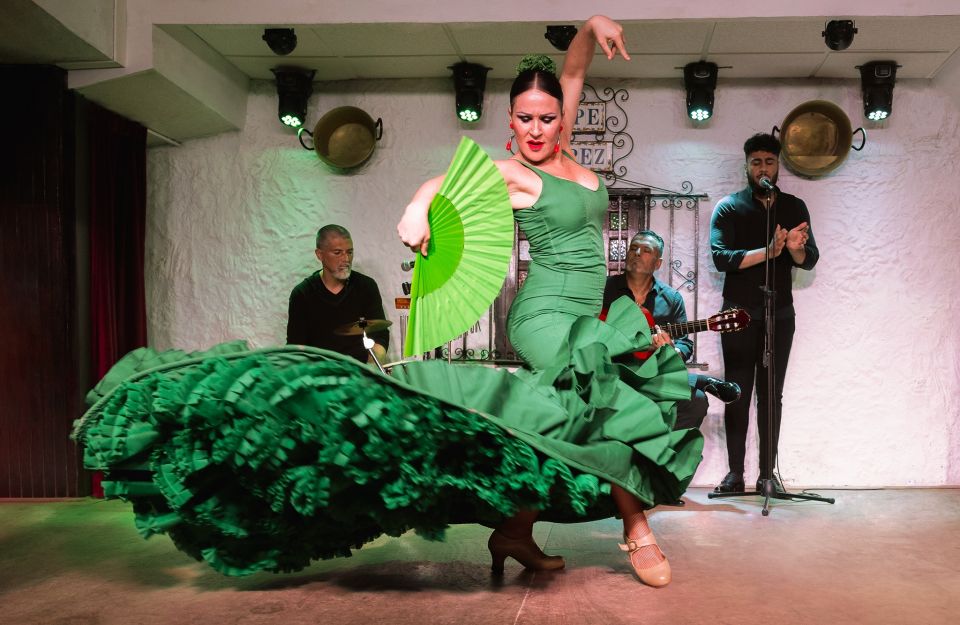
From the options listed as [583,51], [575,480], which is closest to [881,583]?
[575,480]

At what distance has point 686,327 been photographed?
4676mm

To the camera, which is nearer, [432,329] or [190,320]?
Result: [432,329]

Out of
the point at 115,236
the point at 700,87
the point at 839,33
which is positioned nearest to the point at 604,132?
the point at 700,87

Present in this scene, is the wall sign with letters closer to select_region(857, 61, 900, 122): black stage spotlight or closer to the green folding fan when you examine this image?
select_region(857, 61, 900, 122): black stage spotlight

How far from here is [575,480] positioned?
230 centimetres

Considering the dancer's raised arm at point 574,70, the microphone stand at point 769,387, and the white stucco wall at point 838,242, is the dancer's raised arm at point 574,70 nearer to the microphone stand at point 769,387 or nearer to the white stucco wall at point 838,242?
the microphone stand at point 769,387

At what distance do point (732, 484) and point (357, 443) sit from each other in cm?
319

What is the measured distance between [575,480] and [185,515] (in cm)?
104

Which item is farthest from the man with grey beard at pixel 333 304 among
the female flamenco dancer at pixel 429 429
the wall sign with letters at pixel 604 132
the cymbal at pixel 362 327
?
the female flamenco dancer at pixel 429 429

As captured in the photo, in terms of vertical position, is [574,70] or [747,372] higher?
[574,70]

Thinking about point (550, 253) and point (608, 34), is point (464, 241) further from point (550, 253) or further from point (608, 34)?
point (608, 34)

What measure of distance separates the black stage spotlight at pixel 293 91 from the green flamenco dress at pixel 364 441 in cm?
322

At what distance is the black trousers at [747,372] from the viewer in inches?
195

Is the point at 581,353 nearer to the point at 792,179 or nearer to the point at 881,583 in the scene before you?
the point at 881,583
